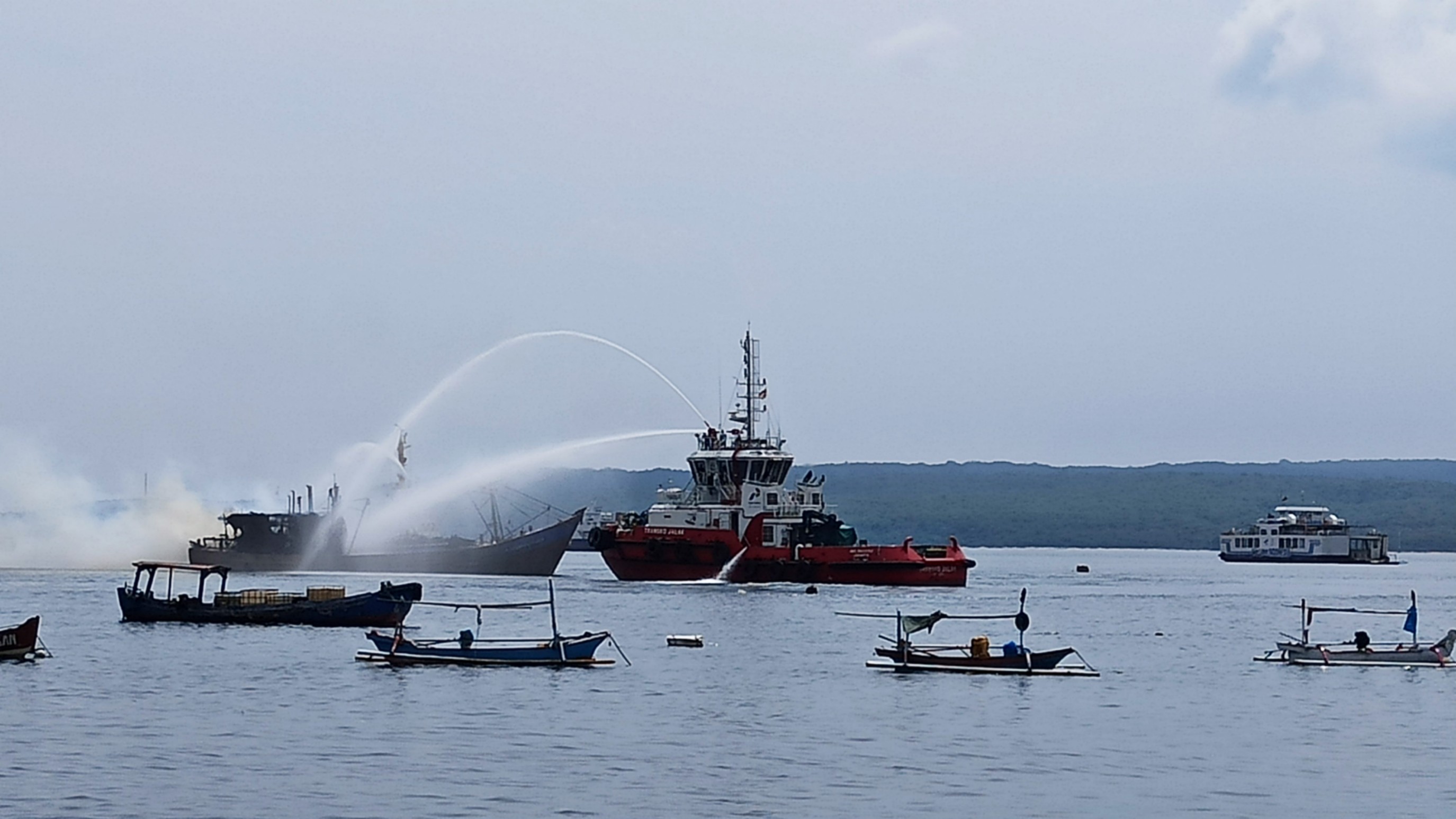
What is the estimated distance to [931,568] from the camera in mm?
140375

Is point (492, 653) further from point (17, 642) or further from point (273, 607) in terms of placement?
point (273, 607)

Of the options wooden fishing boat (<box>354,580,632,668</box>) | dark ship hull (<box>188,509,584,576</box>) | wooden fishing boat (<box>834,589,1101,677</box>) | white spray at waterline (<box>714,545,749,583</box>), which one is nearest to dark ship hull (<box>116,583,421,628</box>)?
wooden fishing boat (<box>354,580,632,668</box>)

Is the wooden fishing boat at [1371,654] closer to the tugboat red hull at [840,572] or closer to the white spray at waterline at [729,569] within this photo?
the tugboat red hull at [840,572]

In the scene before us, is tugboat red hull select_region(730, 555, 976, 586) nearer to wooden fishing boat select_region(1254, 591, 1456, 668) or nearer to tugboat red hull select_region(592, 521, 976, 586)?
tugboat red hull select_region(592, 521, 976, 586)

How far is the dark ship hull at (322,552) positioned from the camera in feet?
533

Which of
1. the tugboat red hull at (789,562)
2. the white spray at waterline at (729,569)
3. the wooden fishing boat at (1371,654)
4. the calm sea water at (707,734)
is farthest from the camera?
the white spray at waterline at (729,569)

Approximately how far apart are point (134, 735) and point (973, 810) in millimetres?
24410

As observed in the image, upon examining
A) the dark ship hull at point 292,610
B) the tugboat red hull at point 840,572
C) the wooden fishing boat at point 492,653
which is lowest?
the wooden fishing boat at point 492,653

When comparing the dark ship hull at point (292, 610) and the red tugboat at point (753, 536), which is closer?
the dark ship hull at point (292, 610)

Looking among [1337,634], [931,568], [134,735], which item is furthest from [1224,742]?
[931,568]

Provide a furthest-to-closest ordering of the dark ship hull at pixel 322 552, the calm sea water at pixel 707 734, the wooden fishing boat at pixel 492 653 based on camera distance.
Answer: the dark ship hull at pixel 322 552 → the wooden fishing boat at pixel 492 653 → the calm sea water at pixel 707 734

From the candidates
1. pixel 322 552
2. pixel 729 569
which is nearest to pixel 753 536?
pixel 729 569

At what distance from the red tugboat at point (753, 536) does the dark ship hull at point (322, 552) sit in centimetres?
1677

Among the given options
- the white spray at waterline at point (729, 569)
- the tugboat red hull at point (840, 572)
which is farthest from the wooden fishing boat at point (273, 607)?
the tugboat red hull at point (840, 572)
